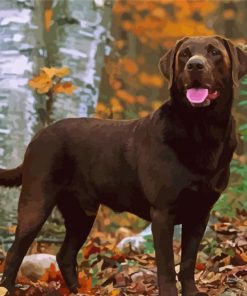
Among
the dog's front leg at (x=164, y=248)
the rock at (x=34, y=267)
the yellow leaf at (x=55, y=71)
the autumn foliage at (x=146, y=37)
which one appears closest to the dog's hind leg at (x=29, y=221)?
the rock at (x=34, y=267)

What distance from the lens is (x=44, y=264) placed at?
5.79 metres

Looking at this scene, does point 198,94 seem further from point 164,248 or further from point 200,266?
point 200,266

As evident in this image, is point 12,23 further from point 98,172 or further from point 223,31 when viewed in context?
point 223,31

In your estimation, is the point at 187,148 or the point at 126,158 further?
the point at 126,158

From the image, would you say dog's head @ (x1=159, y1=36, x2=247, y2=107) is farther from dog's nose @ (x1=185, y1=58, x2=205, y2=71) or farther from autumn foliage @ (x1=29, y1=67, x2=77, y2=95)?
autumn foliage @ (x1=29, y1=67, x2=77, y2=95)

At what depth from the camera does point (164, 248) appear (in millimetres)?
4238

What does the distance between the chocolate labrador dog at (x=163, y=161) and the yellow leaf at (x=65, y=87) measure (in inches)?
99.2

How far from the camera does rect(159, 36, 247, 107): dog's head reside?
401 cm

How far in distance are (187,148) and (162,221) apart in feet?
1.55

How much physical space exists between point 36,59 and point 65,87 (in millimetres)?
442

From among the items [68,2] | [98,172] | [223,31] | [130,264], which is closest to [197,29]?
[223,31]

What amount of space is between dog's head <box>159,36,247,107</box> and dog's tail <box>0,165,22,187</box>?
1459 mm

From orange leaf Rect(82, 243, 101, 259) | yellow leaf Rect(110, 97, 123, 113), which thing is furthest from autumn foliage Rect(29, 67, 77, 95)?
yellow leaf Rect(110, 97, 123, 113)

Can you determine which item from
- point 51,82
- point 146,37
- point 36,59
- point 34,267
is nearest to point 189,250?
point 34,267
